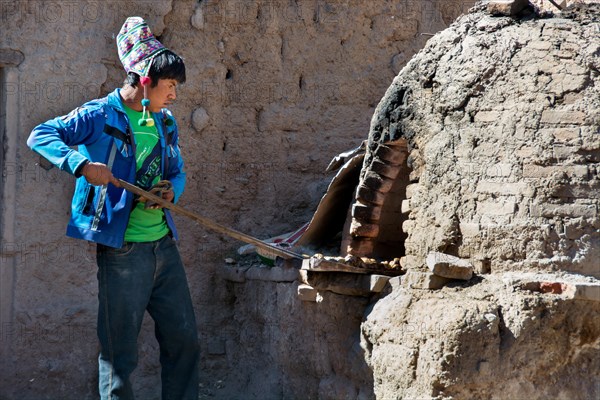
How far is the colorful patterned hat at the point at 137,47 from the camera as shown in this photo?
495 cm

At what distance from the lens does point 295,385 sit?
19.0ft

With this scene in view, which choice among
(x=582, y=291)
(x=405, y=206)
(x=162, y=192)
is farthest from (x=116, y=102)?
(x=582, y=291)

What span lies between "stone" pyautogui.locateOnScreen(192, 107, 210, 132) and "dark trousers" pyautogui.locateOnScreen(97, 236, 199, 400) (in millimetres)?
1620

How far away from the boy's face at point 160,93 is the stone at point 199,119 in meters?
1.49

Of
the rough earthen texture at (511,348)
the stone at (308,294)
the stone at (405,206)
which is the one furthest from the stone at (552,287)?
the stone at (308,294)

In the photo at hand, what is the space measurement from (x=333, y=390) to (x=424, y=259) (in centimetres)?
96

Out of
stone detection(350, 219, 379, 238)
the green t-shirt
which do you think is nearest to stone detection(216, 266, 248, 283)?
stone detection(350, 219, 379, 238)

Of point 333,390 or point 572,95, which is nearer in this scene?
point 572,95

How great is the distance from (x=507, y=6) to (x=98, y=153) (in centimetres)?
211

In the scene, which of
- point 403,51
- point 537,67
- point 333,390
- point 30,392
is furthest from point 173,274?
point 403,51

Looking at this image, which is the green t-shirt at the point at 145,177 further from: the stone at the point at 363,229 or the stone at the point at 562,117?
the stone at the point at 562,117

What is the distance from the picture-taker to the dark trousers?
475 centimetres

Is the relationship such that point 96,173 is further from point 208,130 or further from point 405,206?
point 208,130

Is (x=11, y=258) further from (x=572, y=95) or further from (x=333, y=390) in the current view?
(x=572, y=95)
